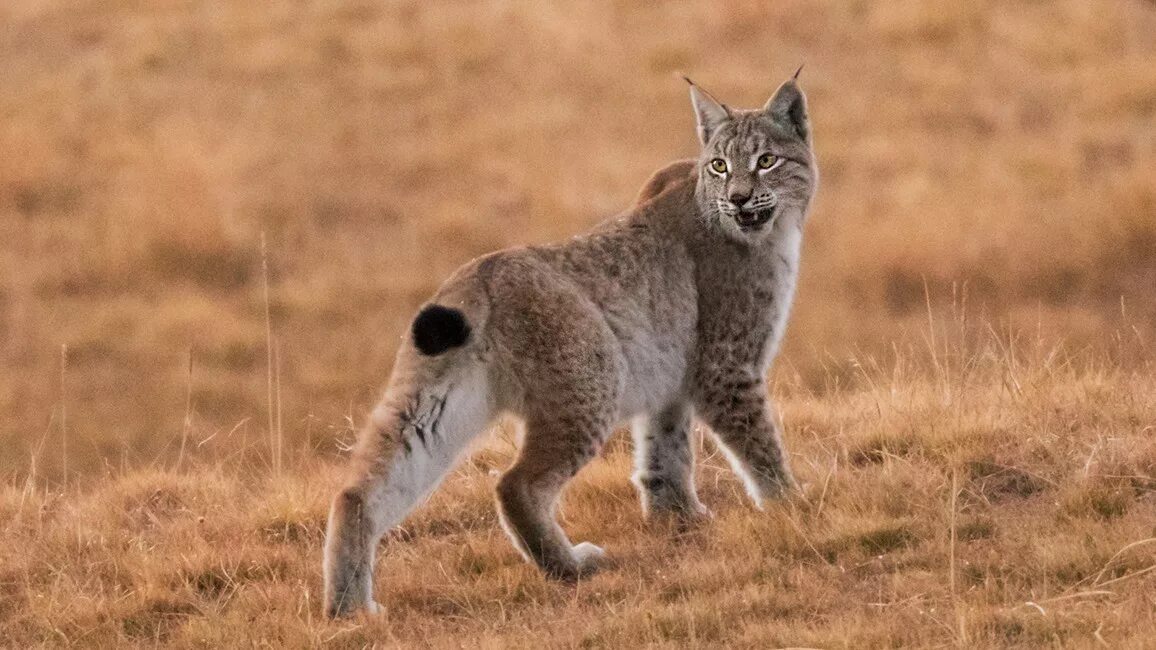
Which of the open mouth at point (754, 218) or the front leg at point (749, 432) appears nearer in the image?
the front leg at point (749, 432)

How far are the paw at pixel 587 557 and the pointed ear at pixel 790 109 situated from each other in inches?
80.2

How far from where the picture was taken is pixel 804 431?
29.2 feet

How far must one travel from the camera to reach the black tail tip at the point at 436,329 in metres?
6.59

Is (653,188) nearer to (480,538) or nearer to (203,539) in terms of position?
(480,538)

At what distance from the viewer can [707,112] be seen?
26.8ft

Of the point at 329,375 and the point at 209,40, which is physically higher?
the point at 209,40

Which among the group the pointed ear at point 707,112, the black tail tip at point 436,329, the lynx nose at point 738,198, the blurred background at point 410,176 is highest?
the pointed ear at point 707,112

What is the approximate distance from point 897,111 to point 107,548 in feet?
45.5

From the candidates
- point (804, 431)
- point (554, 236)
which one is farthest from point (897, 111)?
point (804, 431)

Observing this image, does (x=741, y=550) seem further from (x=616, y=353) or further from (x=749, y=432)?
(x=616, y=353)

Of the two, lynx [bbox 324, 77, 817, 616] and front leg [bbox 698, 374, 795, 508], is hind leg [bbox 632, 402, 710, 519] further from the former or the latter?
front leg [bbox 698, 374, 795, 508]

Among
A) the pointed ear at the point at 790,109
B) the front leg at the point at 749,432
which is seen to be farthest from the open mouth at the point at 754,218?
the front leg at the point at 749,432

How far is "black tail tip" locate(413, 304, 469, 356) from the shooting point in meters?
6.59

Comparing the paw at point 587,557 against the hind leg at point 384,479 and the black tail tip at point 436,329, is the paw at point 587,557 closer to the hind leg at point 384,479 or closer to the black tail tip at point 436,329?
the hind leg at point 384,479
